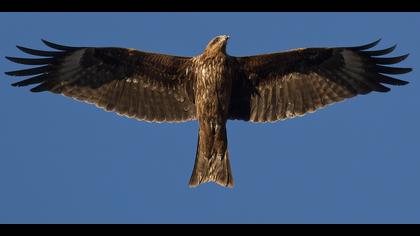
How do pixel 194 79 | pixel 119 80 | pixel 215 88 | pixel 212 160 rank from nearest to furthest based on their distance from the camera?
pixel 215 88
pixel 212 160
pixel 194 79
pixel 119 80

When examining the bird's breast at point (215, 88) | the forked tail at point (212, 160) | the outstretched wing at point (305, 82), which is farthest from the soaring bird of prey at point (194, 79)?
the forked tail at point (212, 160)

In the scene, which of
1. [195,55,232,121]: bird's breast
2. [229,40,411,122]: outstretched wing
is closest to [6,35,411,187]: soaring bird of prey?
[229,40,411,122]: outstretched wing

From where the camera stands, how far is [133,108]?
57.3ft

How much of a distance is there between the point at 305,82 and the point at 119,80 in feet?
10.7

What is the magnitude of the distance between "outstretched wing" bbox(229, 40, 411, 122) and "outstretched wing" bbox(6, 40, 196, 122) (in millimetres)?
1037

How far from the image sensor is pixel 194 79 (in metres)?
17.1

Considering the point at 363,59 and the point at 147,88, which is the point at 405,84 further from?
the point at 147,88

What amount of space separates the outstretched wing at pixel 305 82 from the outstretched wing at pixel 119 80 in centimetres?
104

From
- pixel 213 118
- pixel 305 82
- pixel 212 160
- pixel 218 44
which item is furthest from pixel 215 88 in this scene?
pixel 305 82

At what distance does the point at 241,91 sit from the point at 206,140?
114 cm

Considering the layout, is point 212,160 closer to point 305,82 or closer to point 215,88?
point 215,88

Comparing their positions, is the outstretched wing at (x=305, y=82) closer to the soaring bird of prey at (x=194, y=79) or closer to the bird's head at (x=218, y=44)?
the soaring bird of prey at (x=194, y=79)

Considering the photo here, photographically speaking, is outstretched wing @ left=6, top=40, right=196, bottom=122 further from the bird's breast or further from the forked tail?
the forked tail

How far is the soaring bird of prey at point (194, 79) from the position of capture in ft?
56.2
